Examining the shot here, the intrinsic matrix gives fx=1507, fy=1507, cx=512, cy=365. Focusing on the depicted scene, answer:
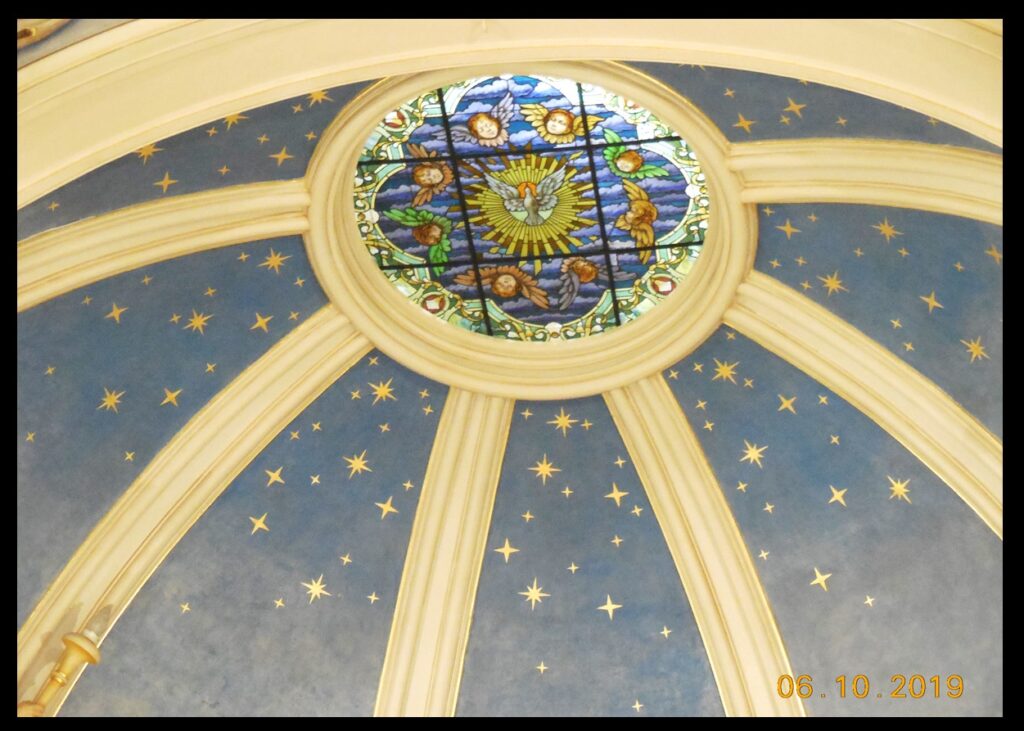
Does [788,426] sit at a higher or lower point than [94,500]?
higher

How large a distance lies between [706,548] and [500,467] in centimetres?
175

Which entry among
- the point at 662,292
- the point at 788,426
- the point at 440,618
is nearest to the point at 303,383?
the point at 440,618

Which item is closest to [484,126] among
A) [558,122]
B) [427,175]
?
[558,122]

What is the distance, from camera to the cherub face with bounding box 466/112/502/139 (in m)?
10.8

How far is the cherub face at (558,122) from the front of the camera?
1078cm

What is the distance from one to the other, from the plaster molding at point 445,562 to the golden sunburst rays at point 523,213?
131 centimetres

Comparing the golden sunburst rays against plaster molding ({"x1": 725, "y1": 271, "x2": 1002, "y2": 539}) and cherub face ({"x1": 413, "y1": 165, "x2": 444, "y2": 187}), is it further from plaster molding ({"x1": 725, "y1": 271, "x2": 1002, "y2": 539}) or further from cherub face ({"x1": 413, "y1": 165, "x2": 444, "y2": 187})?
plaster molding ({"x1": 725, "y1": 271, "x2": 1002, "y2": 539})

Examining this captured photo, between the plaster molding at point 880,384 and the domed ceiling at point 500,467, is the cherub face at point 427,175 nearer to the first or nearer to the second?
the domed ceiling at point 500,467

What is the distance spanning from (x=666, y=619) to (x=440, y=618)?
5.88 feet

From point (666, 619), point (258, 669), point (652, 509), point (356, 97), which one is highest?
point (356, 97)

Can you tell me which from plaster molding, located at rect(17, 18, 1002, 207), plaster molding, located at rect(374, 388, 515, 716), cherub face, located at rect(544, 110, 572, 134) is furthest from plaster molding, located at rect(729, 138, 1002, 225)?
plaster molding, located at rect(374, 388, 515, 716)

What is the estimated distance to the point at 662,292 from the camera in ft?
39.1

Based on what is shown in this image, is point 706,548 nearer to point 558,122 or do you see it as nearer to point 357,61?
point 558,122
